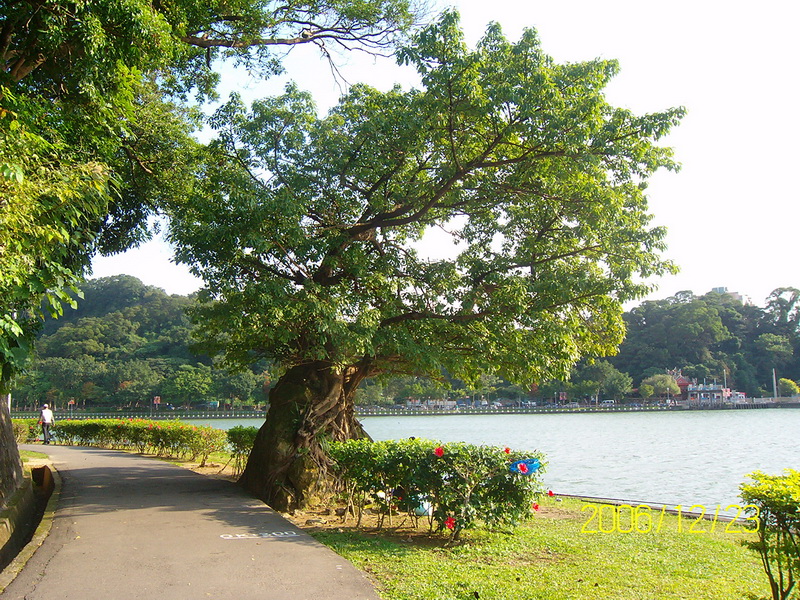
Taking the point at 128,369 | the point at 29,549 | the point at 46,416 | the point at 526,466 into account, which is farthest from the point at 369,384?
the point at 29,549

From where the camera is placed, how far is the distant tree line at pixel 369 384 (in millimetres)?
69812

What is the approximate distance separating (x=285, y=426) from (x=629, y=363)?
8541 cm

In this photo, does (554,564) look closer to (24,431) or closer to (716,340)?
(24,431)

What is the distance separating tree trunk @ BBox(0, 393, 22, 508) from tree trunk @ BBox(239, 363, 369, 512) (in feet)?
11.7

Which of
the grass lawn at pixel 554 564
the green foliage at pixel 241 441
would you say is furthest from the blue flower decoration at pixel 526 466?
the green foliage at pixel 241 441

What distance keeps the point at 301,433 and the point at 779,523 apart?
7.69m

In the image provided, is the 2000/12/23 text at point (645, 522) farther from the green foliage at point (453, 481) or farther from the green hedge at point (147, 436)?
the green hedge at point (147, 436)

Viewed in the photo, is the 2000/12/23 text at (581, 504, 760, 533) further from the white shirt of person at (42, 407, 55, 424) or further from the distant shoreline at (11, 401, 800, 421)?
the distant shoreline at (11, 401, 800, 421)

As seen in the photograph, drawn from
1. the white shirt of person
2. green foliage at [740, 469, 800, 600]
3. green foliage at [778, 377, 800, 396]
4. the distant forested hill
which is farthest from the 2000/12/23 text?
green foliage at [778, 377, 800, 396]

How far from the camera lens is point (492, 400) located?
9650 cm

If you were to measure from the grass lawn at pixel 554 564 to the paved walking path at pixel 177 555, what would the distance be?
1.81ft

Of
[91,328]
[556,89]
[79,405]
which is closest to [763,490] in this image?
[556,89]

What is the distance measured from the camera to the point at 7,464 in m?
9.81

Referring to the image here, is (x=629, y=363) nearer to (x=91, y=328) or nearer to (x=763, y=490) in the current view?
(x=91, y=328)
